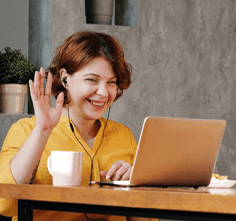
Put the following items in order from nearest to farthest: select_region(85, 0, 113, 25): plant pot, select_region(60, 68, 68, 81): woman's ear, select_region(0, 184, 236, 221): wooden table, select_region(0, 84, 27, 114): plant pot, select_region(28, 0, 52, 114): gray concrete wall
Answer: select_region(0, 184, 236, 221): wooden table
select_region(60, 68, 68, 81): woman's ear
select_region(0, 84, 27, 114): plant pot
select_region(28, 0, 52, 114): gray concrete wall
select_region(85, 0, 113, 25): plant pot

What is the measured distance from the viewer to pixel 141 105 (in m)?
2.32

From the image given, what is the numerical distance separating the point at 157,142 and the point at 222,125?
222mm

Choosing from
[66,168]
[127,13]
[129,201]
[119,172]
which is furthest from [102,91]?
[127,13]

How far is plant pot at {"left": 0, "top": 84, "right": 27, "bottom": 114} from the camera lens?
6.64 feet

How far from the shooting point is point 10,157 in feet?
4.23

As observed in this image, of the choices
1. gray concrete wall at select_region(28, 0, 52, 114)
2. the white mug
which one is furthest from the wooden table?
gray concrete wall at select_region(28, 0, 52, 114)

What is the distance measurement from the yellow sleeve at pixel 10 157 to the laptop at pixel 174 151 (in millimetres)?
349

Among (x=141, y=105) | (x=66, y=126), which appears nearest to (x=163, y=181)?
(x=66, y=126)

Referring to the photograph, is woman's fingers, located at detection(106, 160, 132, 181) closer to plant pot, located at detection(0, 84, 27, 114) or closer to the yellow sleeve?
the yellow sleeve

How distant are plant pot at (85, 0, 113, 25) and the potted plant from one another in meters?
0.51

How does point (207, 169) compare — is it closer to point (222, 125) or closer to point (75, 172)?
point (222, 125)

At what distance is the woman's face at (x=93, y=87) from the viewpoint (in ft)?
5.09

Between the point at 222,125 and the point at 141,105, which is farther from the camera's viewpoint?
the point at 141,105

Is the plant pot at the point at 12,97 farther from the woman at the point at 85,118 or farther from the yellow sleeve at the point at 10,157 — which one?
the yellow sleeve at the point at 10,157
